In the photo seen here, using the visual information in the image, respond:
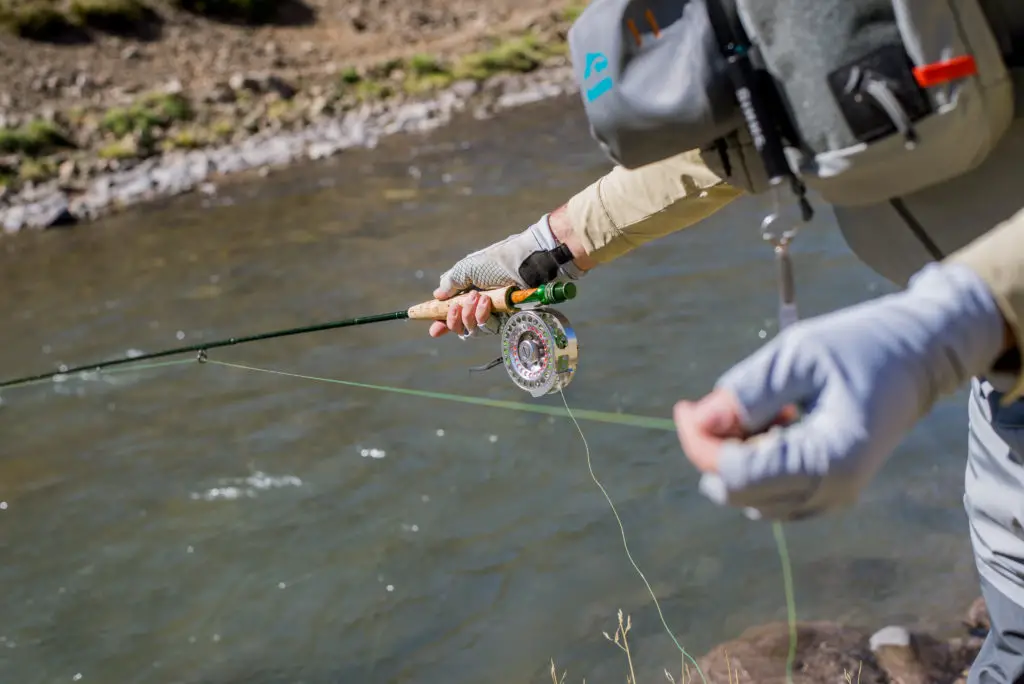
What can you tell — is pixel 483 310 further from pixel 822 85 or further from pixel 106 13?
pixel 106 13

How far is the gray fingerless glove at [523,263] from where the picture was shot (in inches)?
99.5

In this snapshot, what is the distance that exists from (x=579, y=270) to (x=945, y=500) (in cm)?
339

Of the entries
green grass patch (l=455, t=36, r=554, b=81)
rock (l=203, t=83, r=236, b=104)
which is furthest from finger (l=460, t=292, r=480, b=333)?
green grass patch (l=455, t=36, r=554, b=81)

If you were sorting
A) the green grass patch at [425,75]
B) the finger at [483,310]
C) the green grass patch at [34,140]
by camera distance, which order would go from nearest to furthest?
the finger at [483,310] < the green grass patch at [34,140] < the green grass patch at [425,75]

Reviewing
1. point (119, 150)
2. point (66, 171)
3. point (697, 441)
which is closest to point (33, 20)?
point (119, 150)

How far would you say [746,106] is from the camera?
1.51 metres

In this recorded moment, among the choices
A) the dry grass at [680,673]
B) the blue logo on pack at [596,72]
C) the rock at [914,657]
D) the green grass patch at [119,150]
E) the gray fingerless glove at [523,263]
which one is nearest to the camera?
the blue logo on pack at [596,72]

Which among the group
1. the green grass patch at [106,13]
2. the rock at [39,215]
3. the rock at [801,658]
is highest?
the green grass patch at [106,13]

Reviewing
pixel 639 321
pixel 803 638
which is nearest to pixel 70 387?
pixel 639 321

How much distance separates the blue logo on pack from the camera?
1.67 meters

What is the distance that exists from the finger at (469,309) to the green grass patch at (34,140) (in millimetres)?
12793

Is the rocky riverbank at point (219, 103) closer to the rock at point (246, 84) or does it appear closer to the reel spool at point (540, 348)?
the rock at point (246, 84)

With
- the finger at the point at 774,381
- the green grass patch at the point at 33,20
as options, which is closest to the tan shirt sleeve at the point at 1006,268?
the finger at the point at 774,381

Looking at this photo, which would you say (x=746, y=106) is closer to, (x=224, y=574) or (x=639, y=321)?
(x=224, y=574)
